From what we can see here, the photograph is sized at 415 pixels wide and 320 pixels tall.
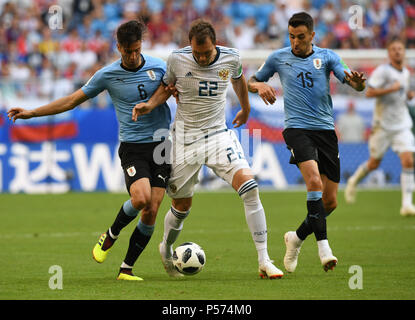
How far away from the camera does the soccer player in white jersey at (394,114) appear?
13492 mm

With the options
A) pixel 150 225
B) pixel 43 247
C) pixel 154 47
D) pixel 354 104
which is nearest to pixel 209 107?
pixel 150 225

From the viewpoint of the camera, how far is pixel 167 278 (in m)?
7.56

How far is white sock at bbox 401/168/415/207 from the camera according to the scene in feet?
43.8

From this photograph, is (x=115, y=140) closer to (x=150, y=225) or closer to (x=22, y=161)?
(x=22, y=161)

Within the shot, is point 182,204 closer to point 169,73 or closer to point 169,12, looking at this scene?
point 169,73

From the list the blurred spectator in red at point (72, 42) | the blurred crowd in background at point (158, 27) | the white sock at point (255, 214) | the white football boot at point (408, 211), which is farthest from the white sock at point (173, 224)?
the blurred spectator in red at point (72, 42)

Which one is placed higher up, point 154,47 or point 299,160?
point 299,160

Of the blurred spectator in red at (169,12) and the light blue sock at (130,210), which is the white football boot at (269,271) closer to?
the light blue sock at (130,210)

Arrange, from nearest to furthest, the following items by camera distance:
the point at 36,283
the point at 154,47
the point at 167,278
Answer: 1. the point at 36,283
2. the point at 167,278
3. the point at 154,47

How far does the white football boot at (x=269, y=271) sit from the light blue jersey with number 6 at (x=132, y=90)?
1.61 meters

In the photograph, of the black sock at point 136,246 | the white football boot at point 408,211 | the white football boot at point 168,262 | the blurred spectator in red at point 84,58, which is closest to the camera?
the black sock at point 136,246

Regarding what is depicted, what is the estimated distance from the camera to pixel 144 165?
7613mm

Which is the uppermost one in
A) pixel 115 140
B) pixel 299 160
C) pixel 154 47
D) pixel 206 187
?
pixel 299 160
